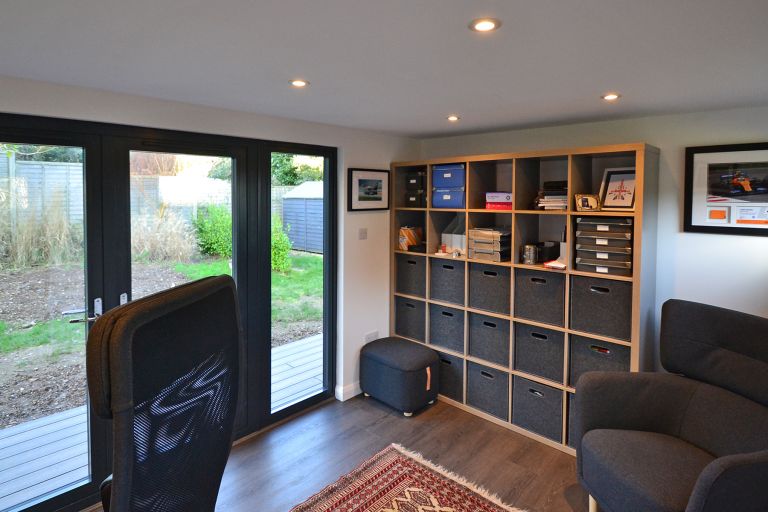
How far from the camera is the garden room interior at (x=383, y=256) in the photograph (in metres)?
1.42

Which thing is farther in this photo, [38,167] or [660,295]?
[660,295]

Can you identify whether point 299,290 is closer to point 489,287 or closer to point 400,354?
point 400,354

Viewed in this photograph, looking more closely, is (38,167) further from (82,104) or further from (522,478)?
(522,478)

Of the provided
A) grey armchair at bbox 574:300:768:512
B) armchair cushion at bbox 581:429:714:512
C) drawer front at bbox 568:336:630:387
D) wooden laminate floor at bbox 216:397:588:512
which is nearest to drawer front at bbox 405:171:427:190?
drawer front at bbox 568:336:630:387

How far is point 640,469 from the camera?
84.7 inches

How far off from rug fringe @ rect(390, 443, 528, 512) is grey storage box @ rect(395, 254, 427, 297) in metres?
1.35

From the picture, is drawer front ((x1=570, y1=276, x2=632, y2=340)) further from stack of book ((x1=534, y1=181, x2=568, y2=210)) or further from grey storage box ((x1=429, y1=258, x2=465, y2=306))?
grey storage box ((x1=429, y1=258, x2=465, y2=306))

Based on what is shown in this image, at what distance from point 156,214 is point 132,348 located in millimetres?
2412

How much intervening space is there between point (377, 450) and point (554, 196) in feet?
7.07

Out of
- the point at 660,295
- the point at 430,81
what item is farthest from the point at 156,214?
the point at 660,295

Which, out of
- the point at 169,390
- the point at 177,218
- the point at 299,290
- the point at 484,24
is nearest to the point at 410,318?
the point at 299,290

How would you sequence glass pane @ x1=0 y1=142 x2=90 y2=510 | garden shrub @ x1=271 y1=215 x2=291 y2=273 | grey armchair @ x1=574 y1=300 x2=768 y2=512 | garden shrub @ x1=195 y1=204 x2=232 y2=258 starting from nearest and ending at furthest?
grey armchair @ x1=574 y1=300 x2=768 y2=512 < glass pane @ x1=0 y1=142 x2=90 y2=510 < garden shrub @ x1=195 y1=204 x2=232 y2=258 < garden shrub @ x1=271 y1=215 x2=291 y2=273

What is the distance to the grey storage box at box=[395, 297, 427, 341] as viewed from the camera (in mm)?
4121

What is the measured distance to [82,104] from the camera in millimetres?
2451
